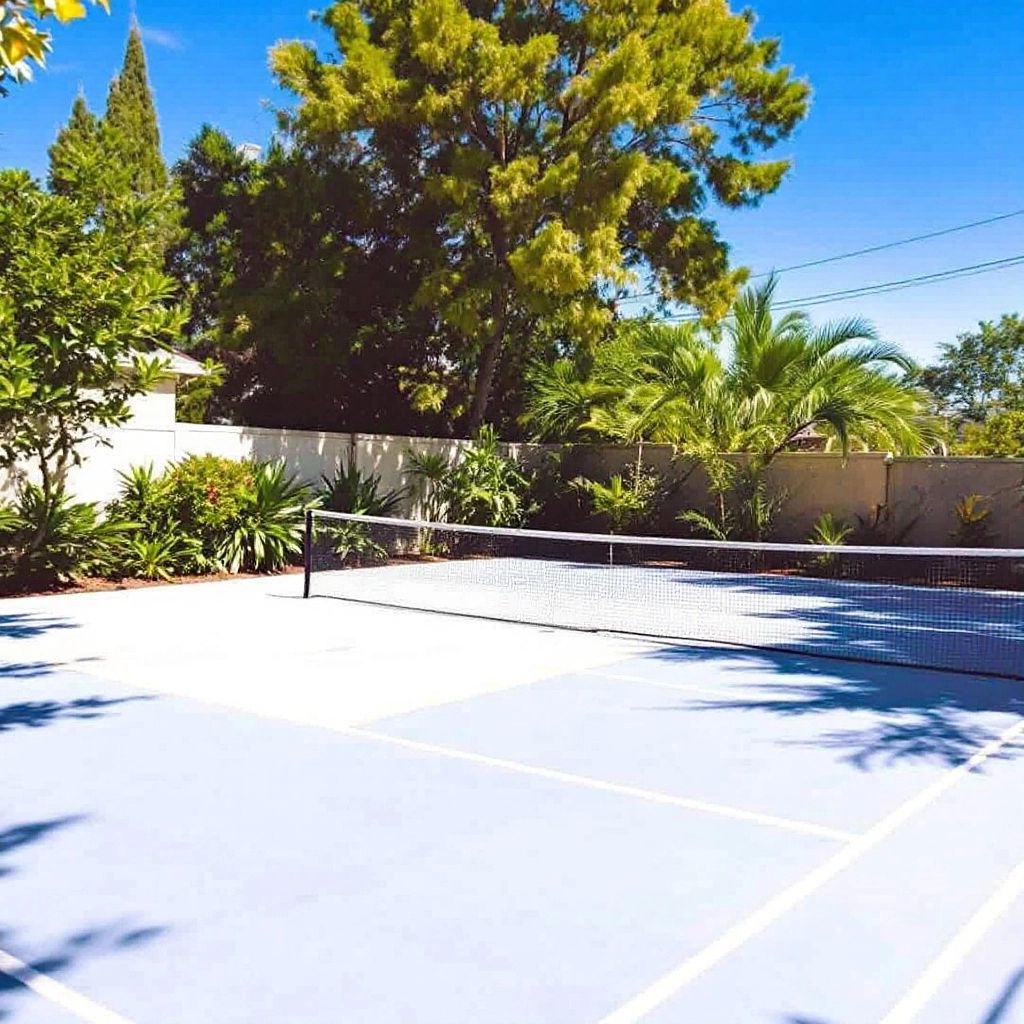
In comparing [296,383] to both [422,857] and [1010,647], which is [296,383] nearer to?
[1010,647]

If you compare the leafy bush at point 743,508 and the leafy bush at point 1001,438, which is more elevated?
the leafy bush at point 1001,438

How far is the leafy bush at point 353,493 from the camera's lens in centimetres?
1781

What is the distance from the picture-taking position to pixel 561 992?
338cm

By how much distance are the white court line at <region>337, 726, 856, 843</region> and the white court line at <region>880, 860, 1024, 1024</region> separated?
0.73 m

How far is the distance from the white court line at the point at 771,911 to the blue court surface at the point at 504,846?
0.01 meters

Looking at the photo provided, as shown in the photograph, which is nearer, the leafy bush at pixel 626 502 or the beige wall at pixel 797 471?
the beige wall at pixel 797 471

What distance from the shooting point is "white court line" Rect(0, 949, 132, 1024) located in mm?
3158

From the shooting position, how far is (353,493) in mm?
17859

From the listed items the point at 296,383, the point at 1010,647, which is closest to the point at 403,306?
the point at 296,383

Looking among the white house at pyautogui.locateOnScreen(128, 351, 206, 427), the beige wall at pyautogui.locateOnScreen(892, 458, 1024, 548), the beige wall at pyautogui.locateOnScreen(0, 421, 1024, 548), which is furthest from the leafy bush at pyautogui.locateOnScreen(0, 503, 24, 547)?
the beige wall at pyautogui.locateOnScreen(892, 458, 1024, 548)

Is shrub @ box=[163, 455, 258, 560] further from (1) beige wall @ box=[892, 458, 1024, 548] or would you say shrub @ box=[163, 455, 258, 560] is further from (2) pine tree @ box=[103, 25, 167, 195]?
(2) pine tree @ box=[103, 25, 167, 195]

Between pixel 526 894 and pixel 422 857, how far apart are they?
572 millimetres

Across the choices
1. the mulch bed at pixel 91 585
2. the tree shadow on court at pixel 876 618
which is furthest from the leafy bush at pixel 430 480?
the tree shadow on court at pixel 876 618

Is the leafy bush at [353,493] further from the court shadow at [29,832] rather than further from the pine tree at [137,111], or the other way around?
the pine tree at [137,111]
